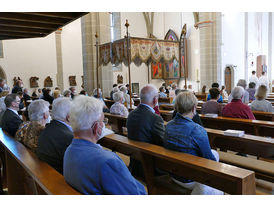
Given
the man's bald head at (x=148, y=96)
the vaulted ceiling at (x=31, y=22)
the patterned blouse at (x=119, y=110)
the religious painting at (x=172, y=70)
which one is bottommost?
the patterned blouse at (x=119, y=110)

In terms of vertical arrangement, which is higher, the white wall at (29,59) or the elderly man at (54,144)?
the white wall at (29,59)

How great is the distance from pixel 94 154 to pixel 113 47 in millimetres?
7710

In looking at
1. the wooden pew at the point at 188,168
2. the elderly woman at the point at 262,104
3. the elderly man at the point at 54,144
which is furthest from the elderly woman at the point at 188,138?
the elderly woman at the point at 262,104

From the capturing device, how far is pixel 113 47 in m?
8.86

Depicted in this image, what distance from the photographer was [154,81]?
1727 centimetres

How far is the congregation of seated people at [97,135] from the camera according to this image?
4.76 feet

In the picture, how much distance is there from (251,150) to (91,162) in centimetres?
223

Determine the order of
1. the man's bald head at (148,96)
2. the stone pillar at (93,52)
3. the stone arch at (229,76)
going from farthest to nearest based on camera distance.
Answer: the stone arch at (229,76) < the stone pillar at (93,52) < the man's bald head at (148,96)

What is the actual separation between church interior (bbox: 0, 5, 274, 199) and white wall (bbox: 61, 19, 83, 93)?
0.06 metres

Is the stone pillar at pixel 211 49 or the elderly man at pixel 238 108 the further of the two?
the stone pillar at pixel 211 49

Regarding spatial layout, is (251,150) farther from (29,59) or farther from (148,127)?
(29,59)

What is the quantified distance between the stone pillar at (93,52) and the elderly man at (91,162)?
28.1 feet

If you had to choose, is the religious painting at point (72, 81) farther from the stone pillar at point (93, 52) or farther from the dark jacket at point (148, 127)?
the dark jacket at point (148, 127)

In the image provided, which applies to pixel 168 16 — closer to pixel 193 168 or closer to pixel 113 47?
pixel 113 47
